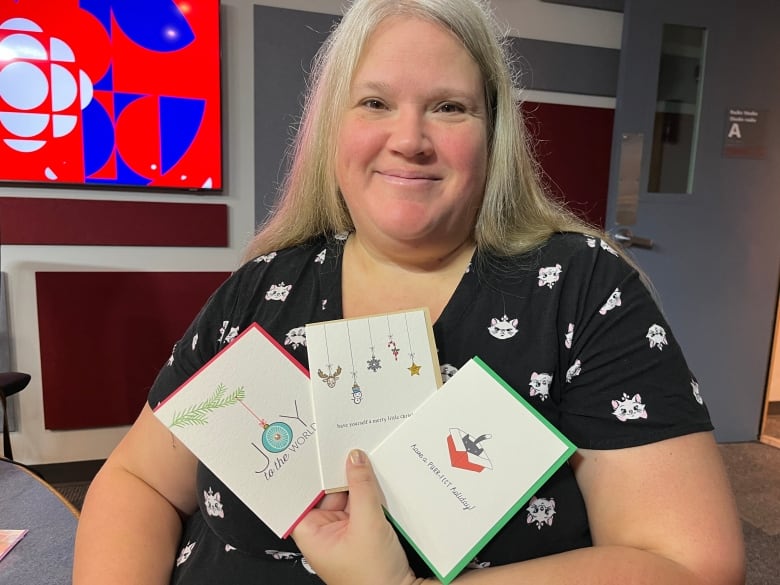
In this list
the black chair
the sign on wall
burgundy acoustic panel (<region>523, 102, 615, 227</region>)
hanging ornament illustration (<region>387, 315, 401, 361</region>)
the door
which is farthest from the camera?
burgundy acoustic panel (<region>523, 102, 615, 227</region>)

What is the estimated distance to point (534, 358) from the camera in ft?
2.72

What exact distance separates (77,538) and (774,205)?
132 inches

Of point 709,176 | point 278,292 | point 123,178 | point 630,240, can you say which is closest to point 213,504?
point 278,292

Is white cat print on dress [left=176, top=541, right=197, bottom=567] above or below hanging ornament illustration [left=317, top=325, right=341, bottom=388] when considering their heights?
below

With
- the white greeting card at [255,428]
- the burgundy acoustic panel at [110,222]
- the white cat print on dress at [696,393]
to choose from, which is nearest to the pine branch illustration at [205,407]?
the white greeting card at [255,428]

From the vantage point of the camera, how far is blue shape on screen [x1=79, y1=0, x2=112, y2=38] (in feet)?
7.24

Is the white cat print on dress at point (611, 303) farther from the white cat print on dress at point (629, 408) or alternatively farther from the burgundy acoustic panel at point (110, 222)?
the burgundy acoustic panel at point (110, 222)

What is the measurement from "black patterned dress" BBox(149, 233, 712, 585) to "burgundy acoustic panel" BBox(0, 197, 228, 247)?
1.61 metres

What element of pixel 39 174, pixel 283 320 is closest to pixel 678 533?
pixel 283 320

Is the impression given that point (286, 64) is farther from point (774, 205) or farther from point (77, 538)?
point (774, 205)

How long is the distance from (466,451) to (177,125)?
2137 mm

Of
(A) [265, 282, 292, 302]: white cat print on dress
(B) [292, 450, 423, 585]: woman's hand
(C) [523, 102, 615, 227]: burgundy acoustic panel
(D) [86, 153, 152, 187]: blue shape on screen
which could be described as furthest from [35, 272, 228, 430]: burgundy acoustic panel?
(B) [292, 450, 423, 585]: woman's hand

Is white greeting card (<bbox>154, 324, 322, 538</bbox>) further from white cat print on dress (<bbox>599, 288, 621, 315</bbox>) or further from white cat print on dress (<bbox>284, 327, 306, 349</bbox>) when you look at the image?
white cat print on dress (<bbox>599, 288, 621, 315</bbox>)

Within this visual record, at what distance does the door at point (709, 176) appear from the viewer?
2613 mm
